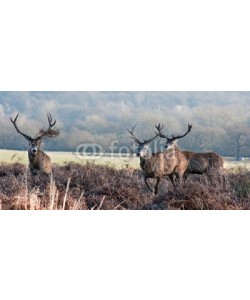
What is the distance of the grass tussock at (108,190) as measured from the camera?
751 centimetres

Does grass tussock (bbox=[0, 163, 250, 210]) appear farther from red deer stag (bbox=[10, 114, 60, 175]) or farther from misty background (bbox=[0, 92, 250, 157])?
misty background (bbox=[0, 92, 250, 157])

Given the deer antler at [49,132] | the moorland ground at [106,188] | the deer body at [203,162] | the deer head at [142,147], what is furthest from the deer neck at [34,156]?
the deer body at [203,162]

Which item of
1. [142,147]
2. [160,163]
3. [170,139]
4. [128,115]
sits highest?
[128,115]

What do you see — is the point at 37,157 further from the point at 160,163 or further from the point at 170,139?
the point at 170,139

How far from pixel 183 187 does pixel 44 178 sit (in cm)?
206

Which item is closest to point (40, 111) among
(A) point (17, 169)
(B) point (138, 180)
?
(A) point (17, 169)

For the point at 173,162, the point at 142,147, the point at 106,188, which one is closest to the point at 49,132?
the point at 106,188

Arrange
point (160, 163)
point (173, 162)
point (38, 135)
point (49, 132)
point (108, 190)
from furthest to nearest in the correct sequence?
point (173, 162) < point (160, 163) < point (38, 135) < point (49, 132) < point (108, 190)

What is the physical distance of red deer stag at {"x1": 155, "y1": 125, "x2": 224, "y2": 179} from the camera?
855cm

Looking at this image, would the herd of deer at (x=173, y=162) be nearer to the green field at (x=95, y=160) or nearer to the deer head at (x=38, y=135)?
the green field at (x=95, y=160)

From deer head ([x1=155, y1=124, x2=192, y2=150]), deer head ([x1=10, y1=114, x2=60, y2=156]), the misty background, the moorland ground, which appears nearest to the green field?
the moorland ground

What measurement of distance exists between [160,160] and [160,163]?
0.05 meters

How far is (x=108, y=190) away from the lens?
320 inches
